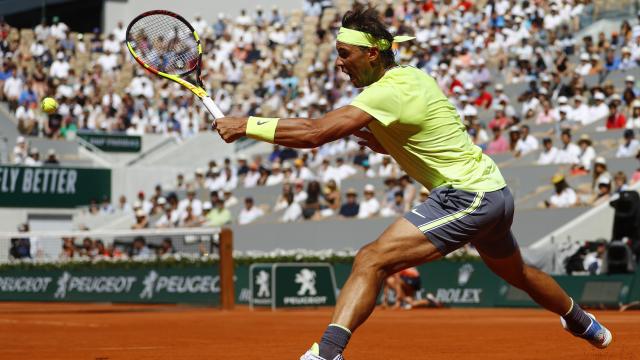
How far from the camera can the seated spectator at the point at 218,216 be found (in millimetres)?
26531

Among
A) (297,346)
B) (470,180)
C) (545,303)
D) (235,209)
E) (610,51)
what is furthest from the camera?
(235,209)

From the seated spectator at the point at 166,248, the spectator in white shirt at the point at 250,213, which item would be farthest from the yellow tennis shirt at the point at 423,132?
the spectator in white shirt at the point at 250,213

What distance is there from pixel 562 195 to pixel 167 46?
13.3 meters

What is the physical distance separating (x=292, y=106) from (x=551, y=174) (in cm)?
1116

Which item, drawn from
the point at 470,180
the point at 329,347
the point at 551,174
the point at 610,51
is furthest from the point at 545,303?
the point at 610,51

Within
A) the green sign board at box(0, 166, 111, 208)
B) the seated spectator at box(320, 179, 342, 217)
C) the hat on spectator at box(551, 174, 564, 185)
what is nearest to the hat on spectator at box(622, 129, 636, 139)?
the hat on spectator at box(551, 174, 564, 185)

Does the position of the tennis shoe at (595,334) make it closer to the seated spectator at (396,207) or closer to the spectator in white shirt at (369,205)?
the seated spectator at (396,207)

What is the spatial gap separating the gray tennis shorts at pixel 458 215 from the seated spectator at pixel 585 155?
15171 mm

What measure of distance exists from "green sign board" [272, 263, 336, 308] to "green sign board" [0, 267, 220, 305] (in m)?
1.55

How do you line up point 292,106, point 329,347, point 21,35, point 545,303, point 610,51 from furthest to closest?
point 21,35 → point 292,106 → point 610,51 → point 545,303 → point 329,347

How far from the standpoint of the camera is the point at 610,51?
2545 centimetres

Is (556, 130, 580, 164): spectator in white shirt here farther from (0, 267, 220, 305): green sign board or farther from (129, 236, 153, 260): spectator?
(129, 236, 153, 260): spectator

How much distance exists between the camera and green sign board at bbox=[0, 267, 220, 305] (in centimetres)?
2306

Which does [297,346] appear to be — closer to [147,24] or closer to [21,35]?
[147,24]
